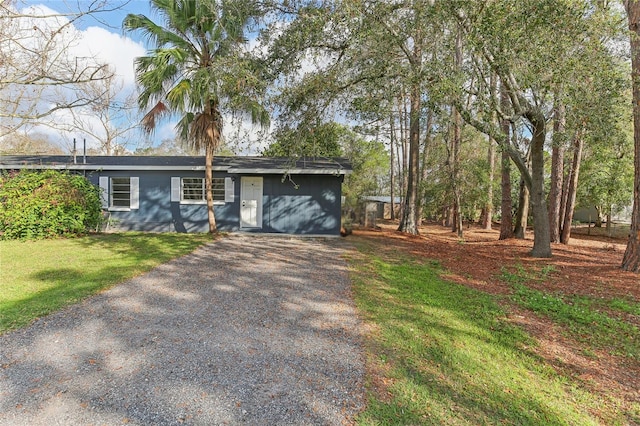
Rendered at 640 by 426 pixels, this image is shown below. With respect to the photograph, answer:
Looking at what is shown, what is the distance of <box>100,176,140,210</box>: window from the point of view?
474 inches

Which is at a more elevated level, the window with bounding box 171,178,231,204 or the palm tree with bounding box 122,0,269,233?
the palm tree with bounding box 122,0,269,233

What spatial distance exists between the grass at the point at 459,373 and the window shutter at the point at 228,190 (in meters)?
8.28

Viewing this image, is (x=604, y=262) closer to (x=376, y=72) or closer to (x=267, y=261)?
(x=376, y=72)

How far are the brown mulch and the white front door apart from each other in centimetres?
443

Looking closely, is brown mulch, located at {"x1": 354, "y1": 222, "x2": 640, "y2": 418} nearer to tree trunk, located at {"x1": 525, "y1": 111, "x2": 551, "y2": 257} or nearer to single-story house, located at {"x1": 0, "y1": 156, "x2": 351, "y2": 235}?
tree trunk, located at {"x1": 525, "y1": 111, "x2": 551, "y2": 257}

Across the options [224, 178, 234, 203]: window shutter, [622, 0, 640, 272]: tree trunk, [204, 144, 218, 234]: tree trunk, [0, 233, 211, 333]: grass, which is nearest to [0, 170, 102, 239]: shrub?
[0, 233, 211, 333]: grass

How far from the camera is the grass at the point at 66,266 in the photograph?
4.14 meters

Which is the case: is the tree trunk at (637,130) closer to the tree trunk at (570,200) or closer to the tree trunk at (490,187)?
the tree trunk at (570,200)

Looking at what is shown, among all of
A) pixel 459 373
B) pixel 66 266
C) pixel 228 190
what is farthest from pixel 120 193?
pixel 459 373

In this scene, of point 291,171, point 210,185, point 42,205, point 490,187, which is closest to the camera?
point 42,205

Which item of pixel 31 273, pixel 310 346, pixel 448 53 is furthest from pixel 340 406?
pixel 448 53

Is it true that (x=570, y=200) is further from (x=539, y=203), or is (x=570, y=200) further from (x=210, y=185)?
(x=210, y=185)

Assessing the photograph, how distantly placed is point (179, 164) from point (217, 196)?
178cm

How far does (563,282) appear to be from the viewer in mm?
5988
